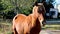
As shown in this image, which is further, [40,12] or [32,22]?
[32,22]

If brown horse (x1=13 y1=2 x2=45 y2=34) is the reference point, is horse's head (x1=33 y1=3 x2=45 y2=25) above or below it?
above

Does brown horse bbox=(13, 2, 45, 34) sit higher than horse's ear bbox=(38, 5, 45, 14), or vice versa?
horse's ear bbox=(38, 5, 45, 14)

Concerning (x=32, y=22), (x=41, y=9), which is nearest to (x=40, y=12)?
(x=41, y=9)

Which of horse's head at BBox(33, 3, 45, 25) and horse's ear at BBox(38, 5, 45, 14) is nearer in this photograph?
horse's head at BBox(33, 3, 45, 25)

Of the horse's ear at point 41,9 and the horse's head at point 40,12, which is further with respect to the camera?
the horse's ear at point 41,9

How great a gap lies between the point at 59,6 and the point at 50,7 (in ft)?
64.5

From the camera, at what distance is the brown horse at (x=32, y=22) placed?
481 centimetres

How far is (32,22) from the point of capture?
17.1 feet

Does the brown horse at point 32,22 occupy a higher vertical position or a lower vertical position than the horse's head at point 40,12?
lower

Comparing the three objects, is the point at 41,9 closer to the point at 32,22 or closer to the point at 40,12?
the point at 40,12

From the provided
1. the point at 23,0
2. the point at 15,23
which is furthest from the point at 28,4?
the point at 15,23

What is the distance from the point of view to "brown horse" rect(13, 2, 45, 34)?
15.8ft

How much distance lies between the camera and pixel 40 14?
4699 mm

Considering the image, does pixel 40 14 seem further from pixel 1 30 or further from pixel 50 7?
pixel 50 7
